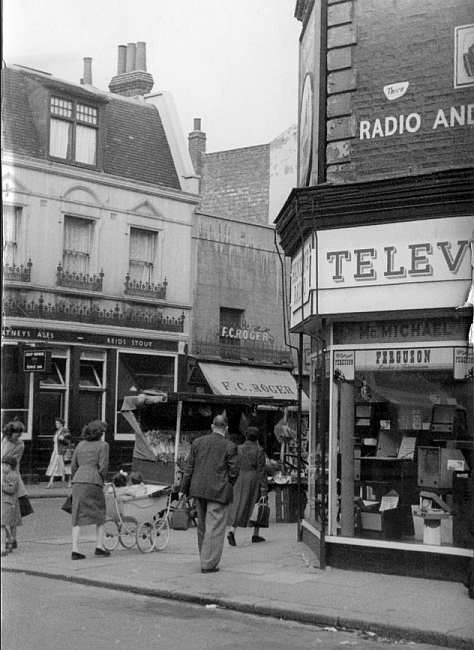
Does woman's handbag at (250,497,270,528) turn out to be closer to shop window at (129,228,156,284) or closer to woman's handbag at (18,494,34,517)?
woman's handbag at (18,494,34,517)

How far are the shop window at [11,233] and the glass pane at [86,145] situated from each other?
128 centimetres

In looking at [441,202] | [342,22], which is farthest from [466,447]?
[342,22]

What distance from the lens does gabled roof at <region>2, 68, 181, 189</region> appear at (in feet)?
20.6

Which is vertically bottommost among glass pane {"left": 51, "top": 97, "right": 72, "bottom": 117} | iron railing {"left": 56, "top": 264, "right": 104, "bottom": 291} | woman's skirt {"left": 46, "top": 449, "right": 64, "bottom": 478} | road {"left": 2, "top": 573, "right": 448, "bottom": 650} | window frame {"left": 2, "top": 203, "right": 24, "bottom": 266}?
road {"left": 2, "top": 573, "right": 448, "bottom": 650}

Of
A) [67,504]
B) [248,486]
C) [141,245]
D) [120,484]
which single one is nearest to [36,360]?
[141,245]

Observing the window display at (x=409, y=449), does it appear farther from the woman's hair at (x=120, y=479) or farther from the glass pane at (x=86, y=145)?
the glass pane at (x=86, y=145)

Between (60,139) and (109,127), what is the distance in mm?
760

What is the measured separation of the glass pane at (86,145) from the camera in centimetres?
743

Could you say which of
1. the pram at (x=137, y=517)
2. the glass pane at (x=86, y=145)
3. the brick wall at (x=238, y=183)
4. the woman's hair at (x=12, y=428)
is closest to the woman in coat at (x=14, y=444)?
the woman's hair at (x=12, y=428)

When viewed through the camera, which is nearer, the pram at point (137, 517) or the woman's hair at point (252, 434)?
the pram at point (137, 517)

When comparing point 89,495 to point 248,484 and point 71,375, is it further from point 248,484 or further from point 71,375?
point 71,375

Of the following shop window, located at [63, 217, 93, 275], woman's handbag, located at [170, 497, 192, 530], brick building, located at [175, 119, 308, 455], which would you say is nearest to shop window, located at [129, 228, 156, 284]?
shop window, located at [63, 217, 93, 275]

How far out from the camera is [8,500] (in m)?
5.77

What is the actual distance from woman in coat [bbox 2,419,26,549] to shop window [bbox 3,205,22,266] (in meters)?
1.00
